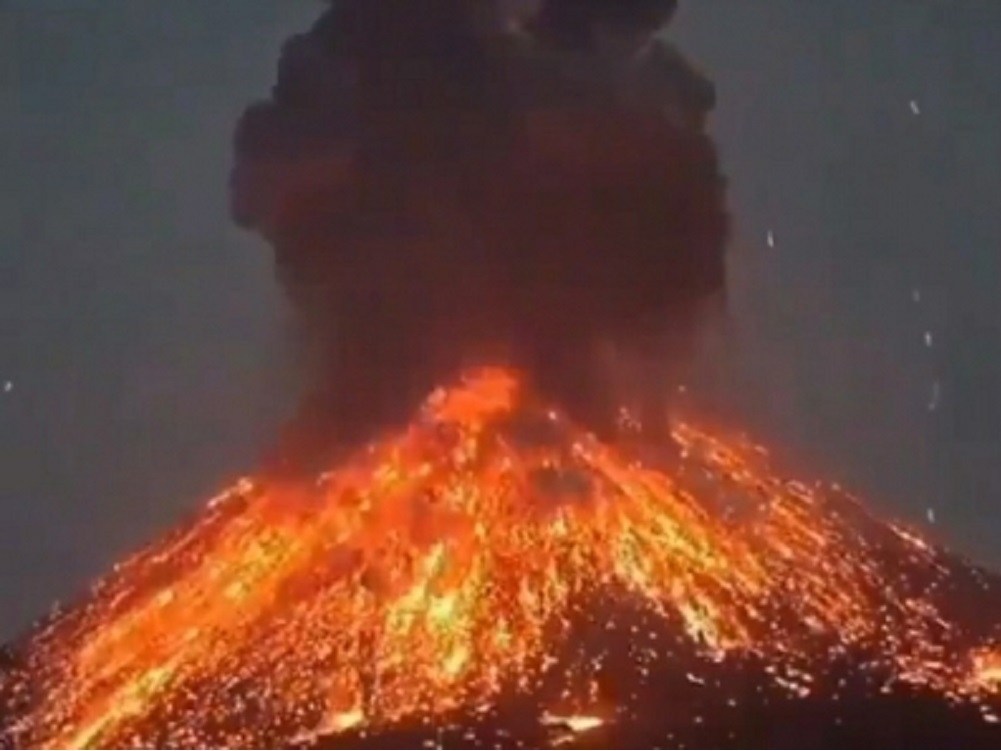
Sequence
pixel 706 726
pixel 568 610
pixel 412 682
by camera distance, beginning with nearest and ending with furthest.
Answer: pixel 706 726, pixel 412 682, pixel 568 610

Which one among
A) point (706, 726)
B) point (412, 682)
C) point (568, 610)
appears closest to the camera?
point (706, 726)

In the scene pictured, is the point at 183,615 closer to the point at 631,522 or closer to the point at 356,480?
the point at 356,480

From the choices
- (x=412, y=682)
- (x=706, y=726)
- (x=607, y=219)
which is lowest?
(x=706, y=726)

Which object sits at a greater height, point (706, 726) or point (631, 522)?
point (631, 522)

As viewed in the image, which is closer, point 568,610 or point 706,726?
point 706,726

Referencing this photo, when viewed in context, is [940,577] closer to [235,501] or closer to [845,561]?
[845,561]

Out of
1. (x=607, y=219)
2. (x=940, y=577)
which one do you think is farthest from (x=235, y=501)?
(x=940, y=577)
